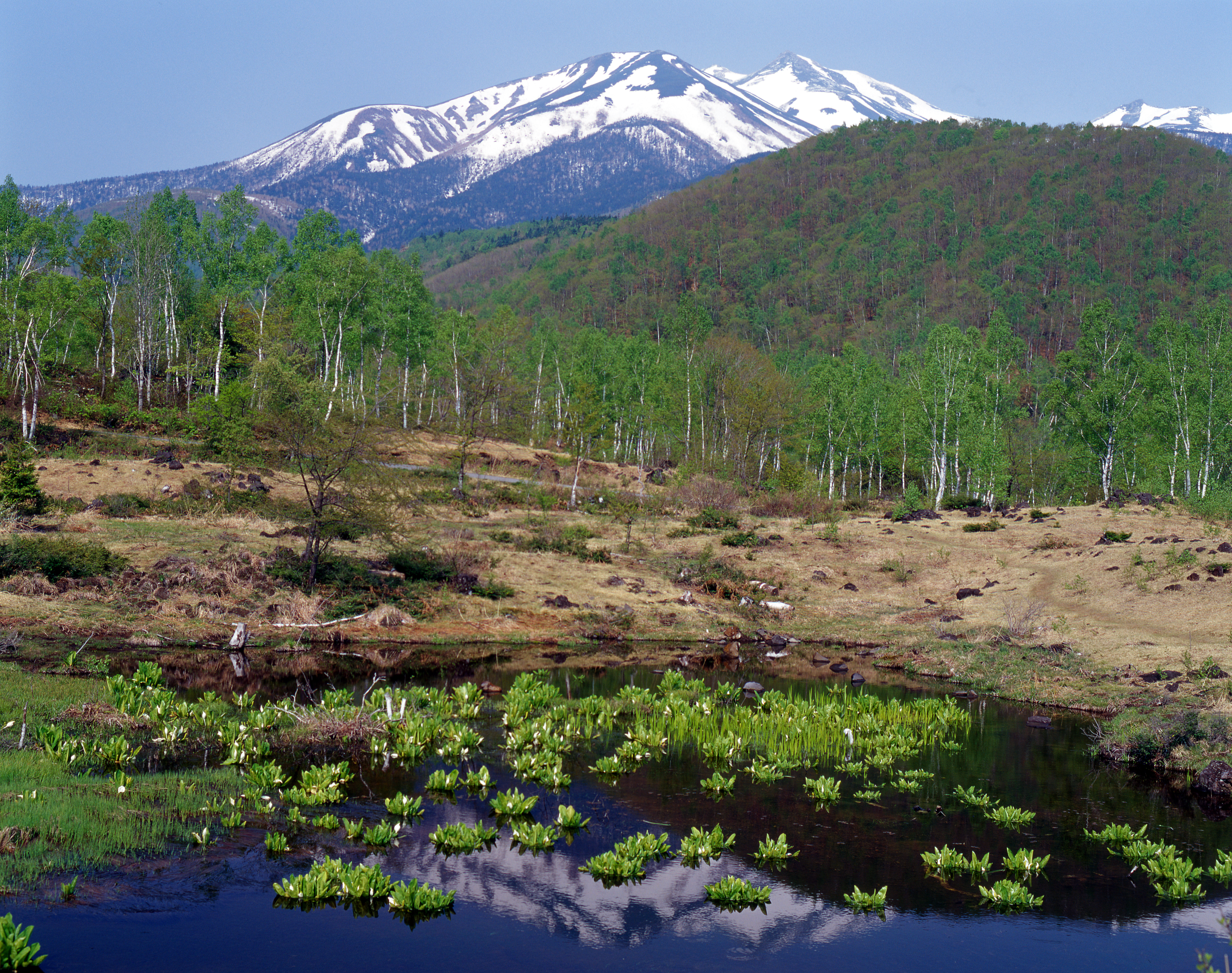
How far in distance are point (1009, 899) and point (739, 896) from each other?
3.45 m

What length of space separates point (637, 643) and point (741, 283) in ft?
561

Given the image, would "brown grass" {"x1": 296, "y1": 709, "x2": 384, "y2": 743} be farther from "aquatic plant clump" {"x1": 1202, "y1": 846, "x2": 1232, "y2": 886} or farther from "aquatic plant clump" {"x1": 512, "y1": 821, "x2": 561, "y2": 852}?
"aquatic plant clump" {"x1": 1202, "y1": 846, "x2": 1232, "y2": 886}

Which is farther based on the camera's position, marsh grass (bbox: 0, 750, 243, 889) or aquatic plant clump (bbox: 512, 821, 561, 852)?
aquatic plant clump (bbox: 512, 821, 561, 852)

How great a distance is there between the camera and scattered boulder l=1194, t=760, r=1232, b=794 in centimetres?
1600

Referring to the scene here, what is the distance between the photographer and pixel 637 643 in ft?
93.4

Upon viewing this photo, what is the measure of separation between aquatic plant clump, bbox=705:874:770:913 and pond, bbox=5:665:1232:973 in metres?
0.14

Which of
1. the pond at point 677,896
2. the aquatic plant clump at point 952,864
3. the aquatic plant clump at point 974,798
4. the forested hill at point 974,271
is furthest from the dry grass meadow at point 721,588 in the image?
the forested hill at point 974,271

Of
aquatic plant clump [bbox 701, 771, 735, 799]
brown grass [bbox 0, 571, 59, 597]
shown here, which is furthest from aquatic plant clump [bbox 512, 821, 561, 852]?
brown grass [bbox 0, 571, 59, 597]

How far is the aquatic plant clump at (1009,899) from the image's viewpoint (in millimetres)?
11039

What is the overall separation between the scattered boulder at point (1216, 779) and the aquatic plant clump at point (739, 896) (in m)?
10.4

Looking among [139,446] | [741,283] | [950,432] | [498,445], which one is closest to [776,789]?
[139,446]

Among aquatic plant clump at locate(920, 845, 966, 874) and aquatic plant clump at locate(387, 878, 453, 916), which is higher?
aquatic plant clump at locate(387, 878, 453, 916)

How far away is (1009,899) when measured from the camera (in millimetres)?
11070

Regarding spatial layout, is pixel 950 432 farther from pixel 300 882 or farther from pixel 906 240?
pixel 906 240
